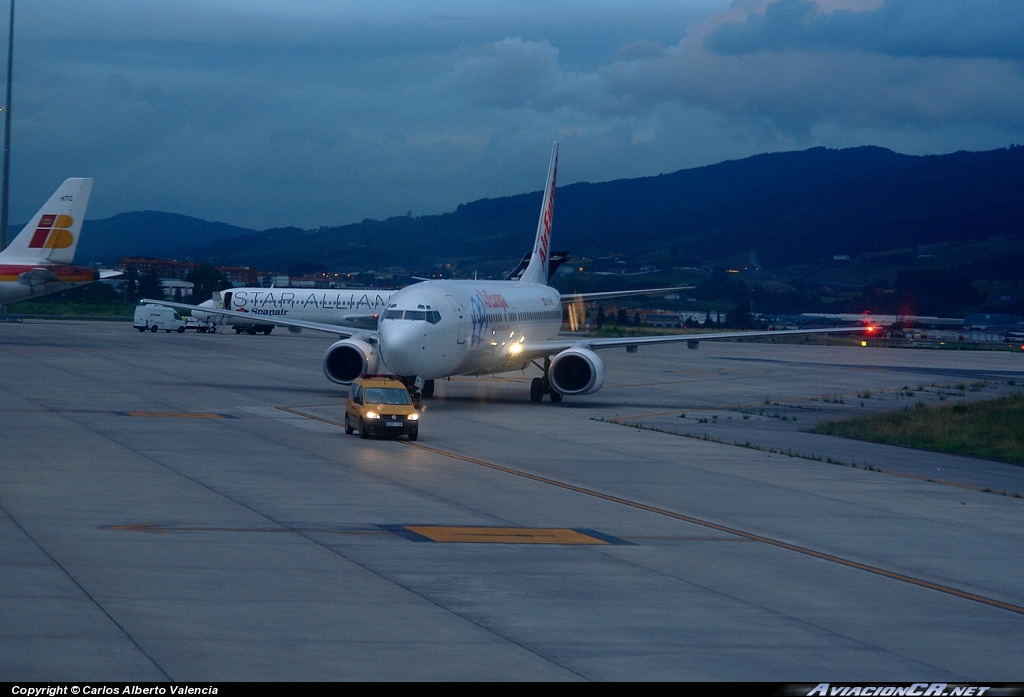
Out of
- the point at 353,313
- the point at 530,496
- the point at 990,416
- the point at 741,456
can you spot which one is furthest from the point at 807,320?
the point at 530,496

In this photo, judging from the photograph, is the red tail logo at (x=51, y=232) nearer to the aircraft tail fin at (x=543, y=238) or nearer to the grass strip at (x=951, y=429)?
the aircraft tail fin at (x=543, y=238)

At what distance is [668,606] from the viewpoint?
14.2 m

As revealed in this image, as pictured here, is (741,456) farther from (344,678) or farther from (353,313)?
(353,313)

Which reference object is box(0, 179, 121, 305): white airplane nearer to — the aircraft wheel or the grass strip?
the aircraft wheel

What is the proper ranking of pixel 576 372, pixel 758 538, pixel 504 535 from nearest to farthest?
pixel 504 535 → pixel 758 538 → pixel 576 372

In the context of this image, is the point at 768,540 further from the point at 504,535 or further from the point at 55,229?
the point at 55,229

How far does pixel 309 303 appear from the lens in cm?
9294

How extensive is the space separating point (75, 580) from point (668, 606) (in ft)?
22.9

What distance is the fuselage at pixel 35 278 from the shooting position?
6750cm

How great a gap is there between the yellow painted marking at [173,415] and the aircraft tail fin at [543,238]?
1001 inches

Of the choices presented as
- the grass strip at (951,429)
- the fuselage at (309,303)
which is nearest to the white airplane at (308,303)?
the fuselage at (309,303)

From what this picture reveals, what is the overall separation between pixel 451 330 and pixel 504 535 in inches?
789

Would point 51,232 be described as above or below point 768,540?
above

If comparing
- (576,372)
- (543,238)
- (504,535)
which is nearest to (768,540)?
(504,535)
